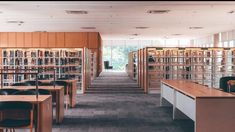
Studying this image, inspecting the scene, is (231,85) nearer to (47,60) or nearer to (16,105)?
(16,105)

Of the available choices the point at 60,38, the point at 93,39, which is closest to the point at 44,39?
the point at 60,38

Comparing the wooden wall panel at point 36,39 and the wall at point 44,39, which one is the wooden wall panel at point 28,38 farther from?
the wooden wall panel at point 36,39

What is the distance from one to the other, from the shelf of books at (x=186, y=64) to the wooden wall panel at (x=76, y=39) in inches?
273

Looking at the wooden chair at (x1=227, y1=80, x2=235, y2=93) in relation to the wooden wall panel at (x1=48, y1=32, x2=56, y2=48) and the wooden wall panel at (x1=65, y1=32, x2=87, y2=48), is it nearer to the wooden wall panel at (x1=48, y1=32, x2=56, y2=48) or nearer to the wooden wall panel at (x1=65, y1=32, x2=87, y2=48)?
the wooden wall panel at (x1=65, y1=32, x2=87, y2=48)

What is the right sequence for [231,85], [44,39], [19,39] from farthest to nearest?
[19,39] → [44,39] → [231,85]

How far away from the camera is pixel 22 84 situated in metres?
8.34

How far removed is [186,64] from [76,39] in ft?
27.3

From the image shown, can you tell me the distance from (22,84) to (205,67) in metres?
7.42

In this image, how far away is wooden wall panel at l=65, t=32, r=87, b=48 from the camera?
1905 cm

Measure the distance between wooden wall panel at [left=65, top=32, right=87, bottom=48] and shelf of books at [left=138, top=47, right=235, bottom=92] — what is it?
6.93m

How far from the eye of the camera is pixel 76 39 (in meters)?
19.2

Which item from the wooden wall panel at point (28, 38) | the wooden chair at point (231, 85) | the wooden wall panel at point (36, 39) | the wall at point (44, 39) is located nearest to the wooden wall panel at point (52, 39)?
the wall at point (44, 39)

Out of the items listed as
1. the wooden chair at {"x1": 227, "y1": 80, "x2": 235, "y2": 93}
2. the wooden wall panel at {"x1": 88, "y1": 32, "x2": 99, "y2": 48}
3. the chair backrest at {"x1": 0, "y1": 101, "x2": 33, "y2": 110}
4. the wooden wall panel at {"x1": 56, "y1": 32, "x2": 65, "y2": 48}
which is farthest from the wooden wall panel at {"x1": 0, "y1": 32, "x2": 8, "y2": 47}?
the chair backrest at {"x1": 0, "y1": 101, "x2": 33, "y2": 110}

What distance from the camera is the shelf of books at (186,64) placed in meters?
12.8
